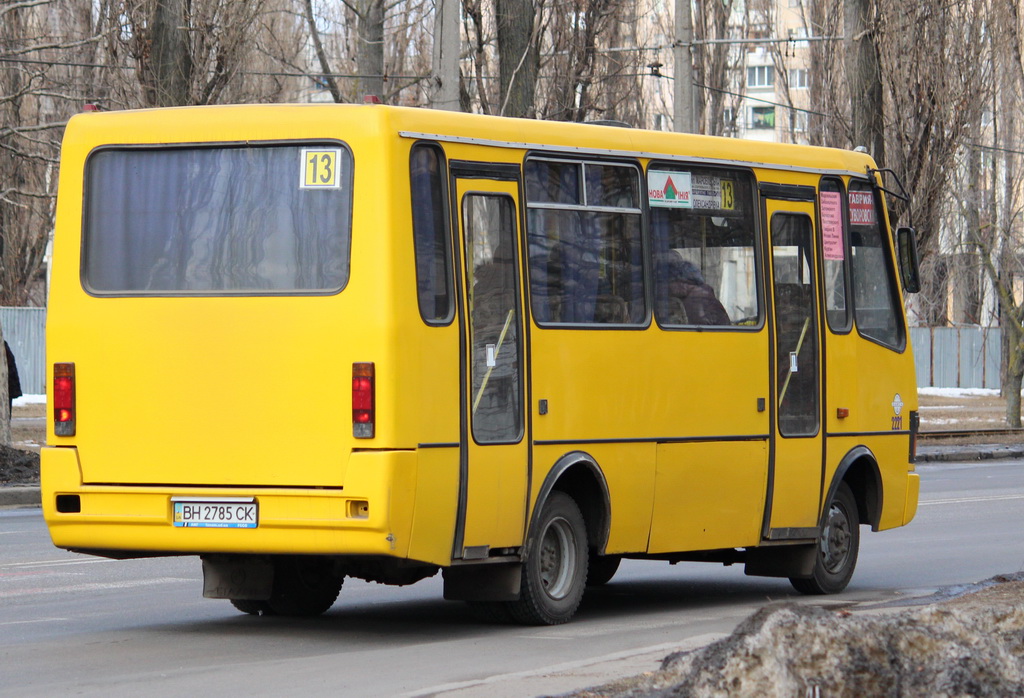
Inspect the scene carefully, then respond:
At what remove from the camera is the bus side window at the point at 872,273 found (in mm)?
12930

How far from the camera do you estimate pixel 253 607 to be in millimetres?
11000

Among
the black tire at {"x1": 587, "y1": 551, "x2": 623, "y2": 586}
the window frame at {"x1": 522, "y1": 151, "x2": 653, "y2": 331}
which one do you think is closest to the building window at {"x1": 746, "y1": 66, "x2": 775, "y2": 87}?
the black tire at {"x1": 587, "y1": 551, "x2": 623, "y2": 586}

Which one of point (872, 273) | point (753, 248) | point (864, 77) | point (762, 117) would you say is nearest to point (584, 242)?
point (753, 248)

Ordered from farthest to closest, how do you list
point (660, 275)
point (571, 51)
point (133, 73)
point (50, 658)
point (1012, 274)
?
point (1012, 274) < point (571, 51) < point (133, 73) < point (660, 275) < point (50, 658)

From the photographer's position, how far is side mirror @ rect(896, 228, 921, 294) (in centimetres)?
1306

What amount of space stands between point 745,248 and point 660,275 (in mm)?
943

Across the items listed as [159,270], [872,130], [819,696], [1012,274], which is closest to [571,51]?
[872,130]

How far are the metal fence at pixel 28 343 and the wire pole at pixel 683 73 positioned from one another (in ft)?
75.7

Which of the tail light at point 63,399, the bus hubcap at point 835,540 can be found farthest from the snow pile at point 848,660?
the bus hubcap at point 835,540

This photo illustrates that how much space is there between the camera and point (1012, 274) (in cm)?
4150

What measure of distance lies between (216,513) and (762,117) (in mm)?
88328

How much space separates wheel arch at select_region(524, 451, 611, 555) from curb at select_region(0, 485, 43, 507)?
11.0m

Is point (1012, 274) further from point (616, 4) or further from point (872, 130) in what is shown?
point (616, 4)

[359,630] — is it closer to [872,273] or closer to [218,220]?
[218,220]
